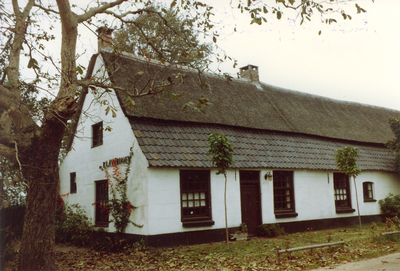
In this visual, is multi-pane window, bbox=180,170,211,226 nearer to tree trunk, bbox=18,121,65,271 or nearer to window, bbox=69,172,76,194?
tree trunk, bbox=18,121,65,271

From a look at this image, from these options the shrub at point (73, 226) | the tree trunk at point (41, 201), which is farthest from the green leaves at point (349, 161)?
the tree trunk at point (41, 201)

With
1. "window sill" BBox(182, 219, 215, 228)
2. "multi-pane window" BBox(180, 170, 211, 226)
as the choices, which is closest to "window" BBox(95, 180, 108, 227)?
"multi-pane window" BBox(180, 170, 211, 226)

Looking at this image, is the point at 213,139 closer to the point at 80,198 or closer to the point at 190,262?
the point at 190,262

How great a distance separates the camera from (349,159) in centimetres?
1588

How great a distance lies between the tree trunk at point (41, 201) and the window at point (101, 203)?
626 cm

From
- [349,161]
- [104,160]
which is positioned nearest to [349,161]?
[349,161]

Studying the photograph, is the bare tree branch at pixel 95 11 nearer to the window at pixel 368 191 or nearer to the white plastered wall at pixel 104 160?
the white plastered wall at pixel 104 160

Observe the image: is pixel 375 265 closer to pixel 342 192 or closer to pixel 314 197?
pixel 314 197

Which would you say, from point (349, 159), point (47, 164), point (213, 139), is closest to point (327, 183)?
point (349, 159)

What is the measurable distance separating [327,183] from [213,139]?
27.2 feet

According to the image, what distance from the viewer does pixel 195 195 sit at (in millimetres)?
13383

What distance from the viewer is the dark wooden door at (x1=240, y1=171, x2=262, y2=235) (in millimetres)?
14484

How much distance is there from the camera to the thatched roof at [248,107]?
14086mm

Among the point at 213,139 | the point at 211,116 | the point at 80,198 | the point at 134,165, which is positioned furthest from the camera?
the point at 80,198
